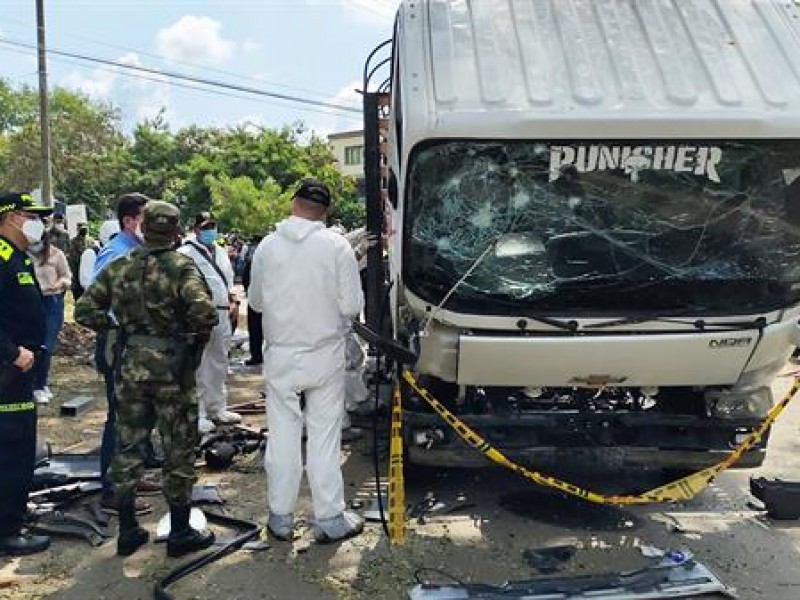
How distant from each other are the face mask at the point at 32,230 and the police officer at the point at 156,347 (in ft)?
1.69

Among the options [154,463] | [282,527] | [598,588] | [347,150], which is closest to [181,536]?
[282,527]

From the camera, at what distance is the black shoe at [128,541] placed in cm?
443

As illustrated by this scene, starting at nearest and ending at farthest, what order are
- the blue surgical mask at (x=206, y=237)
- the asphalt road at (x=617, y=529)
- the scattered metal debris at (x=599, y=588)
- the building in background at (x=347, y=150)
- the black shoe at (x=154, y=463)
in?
the scattered metal debris at (x=599, y=588) < the asphalt road at (x=617, y=529) < the black shoe at (x=154, y=463) < the blue surgical mask at (x=206, y=237) < the building in background at (x=347, y=150)

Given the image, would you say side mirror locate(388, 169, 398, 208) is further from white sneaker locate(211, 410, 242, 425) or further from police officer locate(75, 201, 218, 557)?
white sneaker locate(211, 410, 242, 425)

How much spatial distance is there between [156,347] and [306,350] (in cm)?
81

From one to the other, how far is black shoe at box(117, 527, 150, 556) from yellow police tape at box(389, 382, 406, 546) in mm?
1403

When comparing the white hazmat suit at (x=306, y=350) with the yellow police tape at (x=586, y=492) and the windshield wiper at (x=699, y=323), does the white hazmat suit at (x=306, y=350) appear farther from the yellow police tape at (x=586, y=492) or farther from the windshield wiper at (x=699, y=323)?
the windshield wiper at (x=699, y=323)

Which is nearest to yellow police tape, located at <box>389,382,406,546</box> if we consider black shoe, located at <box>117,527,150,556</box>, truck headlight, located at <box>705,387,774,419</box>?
black shoe, located at <box>117,527,150,556</box>

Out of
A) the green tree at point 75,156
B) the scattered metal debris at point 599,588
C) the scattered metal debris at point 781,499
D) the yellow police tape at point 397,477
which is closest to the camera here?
the scattered metal debris at point 599,588

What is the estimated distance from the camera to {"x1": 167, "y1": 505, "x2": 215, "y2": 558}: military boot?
173 inches

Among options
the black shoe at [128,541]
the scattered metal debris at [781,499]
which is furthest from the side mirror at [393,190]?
the scattered metal debris at [781,499]

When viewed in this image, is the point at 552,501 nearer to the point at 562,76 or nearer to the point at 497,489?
the point at 497,489

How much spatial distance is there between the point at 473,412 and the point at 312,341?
45.2 inches

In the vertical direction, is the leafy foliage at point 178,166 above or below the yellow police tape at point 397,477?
above
